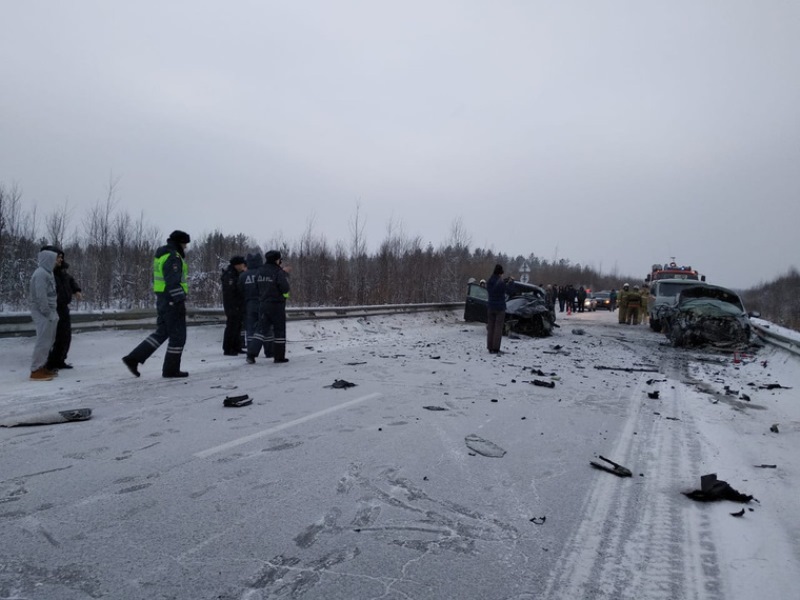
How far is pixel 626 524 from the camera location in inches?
121

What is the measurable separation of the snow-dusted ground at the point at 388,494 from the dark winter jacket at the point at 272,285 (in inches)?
103

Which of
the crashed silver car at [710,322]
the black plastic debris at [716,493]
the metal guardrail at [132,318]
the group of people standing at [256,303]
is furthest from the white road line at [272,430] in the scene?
the crashed silver car at [710,322]

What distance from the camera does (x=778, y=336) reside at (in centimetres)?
1155

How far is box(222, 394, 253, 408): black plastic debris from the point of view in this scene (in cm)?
565

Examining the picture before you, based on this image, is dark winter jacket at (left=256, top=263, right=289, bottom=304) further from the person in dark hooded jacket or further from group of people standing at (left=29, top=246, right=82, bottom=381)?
group of people standing at (left=29, top=246, right=82, bottom=381)

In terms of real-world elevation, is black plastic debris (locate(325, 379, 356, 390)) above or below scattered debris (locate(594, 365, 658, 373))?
above

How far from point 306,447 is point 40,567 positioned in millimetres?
2096

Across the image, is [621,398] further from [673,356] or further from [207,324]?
[207,324]

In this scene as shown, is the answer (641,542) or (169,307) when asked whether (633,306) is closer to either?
(169,307)

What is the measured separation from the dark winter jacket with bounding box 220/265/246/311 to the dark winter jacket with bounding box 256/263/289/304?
968 mm

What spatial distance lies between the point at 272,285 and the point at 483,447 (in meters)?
6.18

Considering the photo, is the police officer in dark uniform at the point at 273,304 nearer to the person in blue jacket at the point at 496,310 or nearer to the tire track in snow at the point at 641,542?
the person in blue jacket at the point at 496,310

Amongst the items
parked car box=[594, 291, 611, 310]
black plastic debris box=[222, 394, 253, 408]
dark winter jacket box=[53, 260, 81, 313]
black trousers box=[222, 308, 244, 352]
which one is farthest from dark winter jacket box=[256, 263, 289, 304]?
parked car box=[594, 291, 611, 310]

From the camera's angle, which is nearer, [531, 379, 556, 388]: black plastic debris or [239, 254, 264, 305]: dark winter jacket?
[531, 379, 556, 388]: black plastic debris
